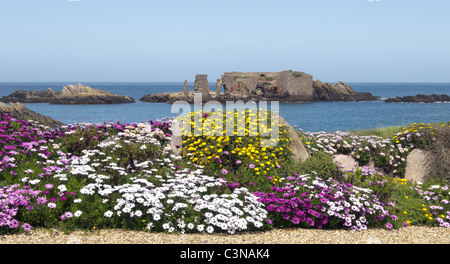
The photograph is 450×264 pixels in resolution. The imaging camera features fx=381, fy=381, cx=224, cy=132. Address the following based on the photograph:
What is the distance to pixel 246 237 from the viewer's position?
6020 mm

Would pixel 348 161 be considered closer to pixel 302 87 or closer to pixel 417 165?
pixel 417 165

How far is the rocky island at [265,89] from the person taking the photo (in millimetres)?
82188

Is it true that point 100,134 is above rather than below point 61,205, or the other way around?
above

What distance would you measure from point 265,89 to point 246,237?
A: 84.7m

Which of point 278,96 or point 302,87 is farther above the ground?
point 302,87

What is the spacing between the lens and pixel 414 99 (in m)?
84.8

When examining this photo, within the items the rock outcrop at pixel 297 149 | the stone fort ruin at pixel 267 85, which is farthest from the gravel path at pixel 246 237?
the stone fort ruin at pixel 267 85

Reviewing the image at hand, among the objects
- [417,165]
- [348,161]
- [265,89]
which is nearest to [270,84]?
[265,89]

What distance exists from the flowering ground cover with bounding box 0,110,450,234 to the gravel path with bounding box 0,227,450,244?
149 mm

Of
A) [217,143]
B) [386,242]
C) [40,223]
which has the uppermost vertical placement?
[217,143]

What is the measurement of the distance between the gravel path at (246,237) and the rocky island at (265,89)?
73581 mm

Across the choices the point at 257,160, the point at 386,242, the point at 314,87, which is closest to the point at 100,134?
the point at 257,160

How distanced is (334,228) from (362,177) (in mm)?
2864

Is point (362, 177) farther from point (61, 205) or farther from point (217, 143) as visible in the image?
point (61, 205)
